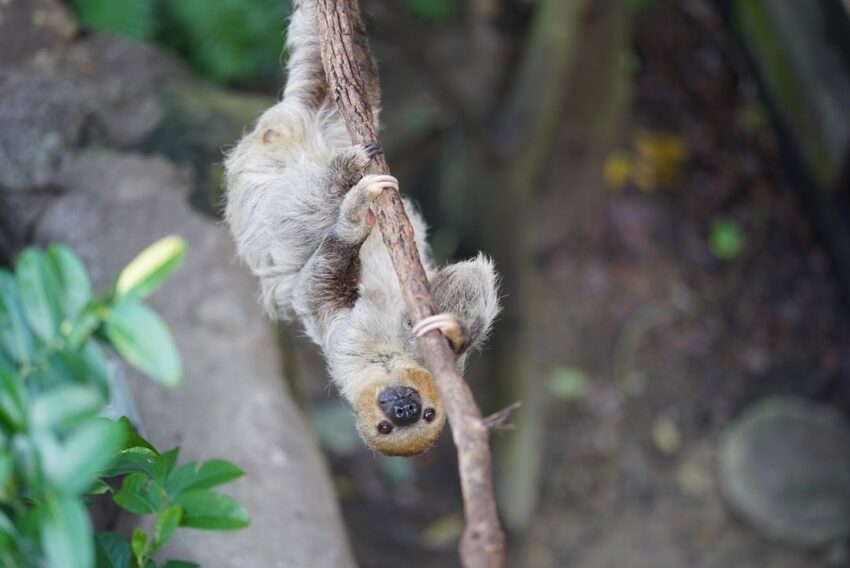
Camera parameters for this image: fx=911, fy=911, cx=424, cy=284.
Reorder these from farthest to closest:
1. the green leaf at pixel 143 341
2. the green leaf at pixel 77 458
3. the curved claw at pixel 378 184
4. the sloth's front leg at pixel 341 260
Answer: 1. the sloth's front leg at pixel 341 260
2. the curved claw at pixel 378 184
3. the green leaf at pixel 143 341
4. the green leaf at pixel 77 458

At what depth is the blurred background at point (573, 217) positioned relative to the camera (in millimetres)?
4914

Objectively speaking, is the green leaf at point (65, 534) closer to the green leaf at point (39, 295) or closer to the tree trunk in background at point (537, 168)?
the green leaf at point (39, 295)

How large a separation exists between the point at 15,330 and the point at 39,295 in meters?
0.10

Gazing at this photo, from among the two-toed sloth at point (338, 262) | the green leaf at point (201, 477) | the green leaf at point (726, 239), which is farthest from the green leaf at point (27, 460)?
the green leaf at point (726, 239)

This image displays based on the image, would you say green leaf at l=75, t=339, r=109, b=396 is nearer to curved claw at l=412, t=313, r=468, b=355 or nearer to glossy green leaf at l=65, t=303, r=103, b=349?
glossy green leaf at l=65, t=303, r=103, b=349

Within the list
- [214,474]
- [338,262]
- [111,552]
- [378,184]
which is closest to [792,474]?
[338,262]

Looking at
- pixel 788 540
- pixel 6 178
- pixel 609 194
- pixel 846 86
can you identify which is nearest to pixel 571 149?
pixel 609 194

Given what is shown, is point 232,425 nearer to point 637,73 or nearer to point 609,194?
point 609,194

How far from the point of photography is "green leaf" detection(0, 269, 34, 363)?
2.01m

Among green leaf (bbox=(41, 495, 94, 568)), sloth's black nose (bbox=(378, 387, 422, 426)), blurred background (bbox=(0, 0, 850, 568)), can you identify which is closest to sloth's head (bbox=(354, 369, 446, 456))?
sloth's black nose (bbox=(378, 387, 422, 426))

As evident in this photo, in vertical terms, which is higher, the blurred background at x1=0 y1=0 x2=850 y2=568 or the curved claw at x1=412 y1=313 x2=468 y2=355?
the blurred background at x1=0 y1=0 x2=850 y2=568

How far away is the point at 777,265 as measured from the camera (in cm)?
732

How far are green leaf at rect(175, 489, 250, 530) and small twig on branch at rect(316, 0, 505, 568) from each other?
2.23ft

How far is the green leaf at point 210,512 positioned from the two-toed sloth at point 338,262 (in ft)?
2.65
